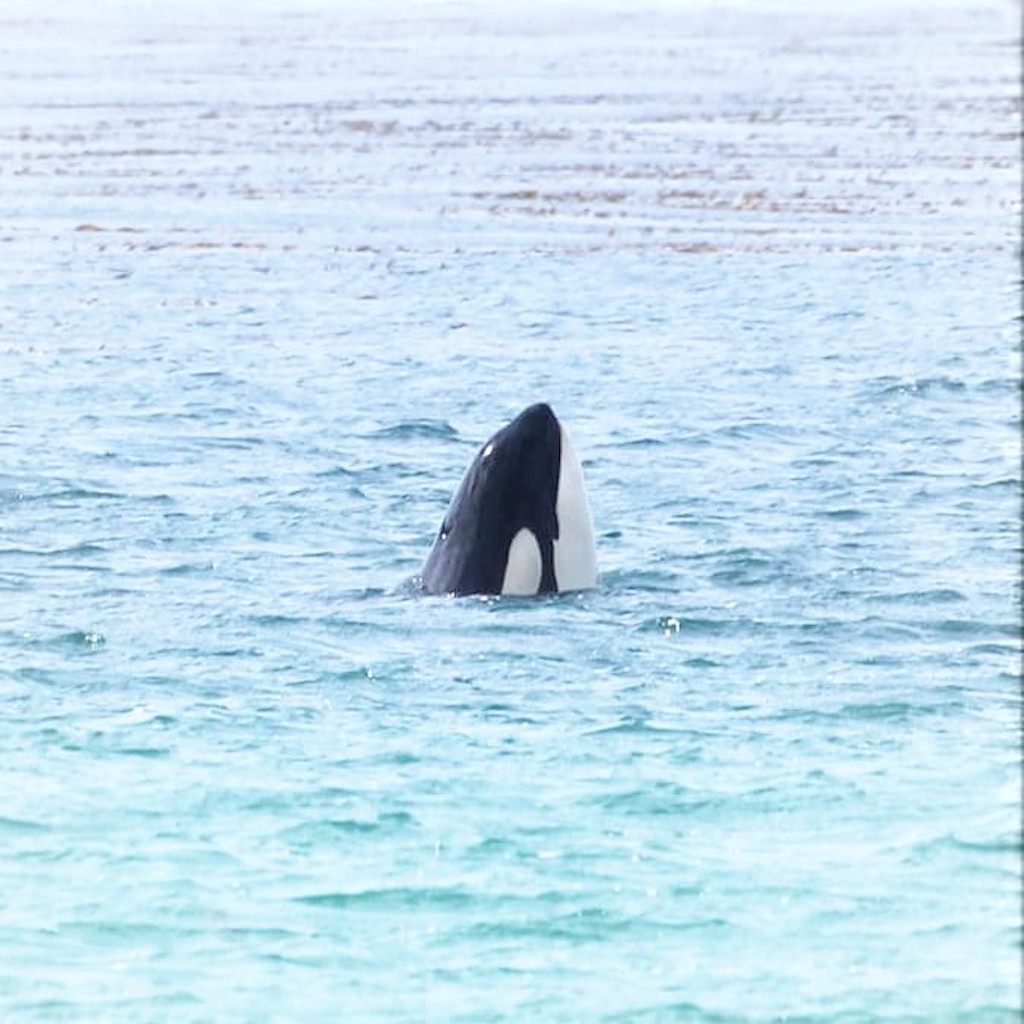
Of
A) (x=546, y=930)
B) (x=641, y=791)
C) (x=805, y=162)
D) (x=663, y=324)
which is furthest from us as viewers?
(x=805, y=162)

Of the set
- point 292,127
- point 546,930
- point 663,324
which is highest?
point 292,127

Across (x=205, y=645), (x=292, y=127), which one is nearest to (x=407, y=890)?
(x=205, y=645)

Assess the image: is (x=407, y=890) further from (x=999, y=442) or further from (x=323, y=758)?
(x=999, y=442)

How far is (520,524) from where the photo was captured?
46.1 ft

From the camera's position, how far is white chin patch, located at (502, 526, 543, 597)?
45.9ft

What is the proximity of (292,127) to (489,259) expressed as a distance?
1689cm

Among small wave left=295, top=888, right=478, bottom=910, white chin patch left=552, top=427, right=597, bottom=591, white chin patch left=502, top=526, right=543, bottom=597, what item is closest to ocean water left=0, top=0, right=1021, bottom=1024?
small wave left=295, top=888, right=478, bottom=910

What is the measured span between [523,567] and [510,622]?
599mm

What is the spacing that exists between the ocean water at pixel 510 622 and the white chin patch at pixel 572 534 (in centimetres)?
27

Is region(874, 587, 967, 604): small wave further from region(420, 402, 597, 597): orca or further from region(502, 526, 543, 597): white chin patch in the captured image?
region(502, 526, 543, 597): white chin patch

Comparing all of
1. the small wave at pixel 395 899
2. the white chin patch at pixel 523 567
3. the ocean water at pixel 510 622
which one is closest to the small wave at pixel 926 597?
the ocean water at pixel 510 622

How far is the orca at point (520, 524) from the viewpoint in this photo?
14.0m

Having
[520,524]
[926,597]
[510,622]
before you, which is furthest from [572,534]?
[926,597]

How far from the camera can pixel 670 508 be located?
16609 millimetres
